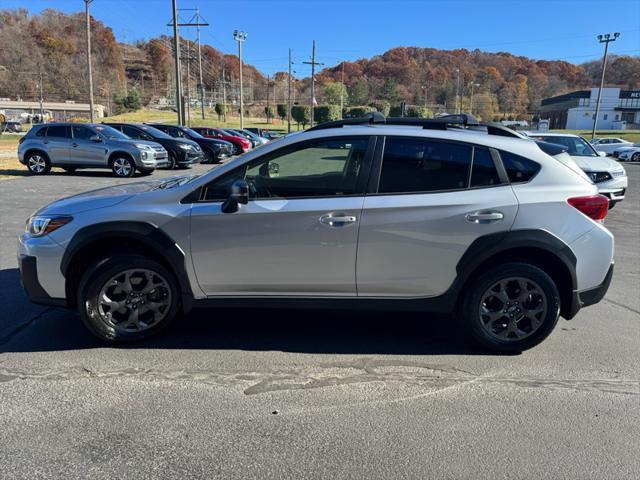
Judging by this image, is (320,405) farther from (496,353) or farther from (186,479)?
(496,353)

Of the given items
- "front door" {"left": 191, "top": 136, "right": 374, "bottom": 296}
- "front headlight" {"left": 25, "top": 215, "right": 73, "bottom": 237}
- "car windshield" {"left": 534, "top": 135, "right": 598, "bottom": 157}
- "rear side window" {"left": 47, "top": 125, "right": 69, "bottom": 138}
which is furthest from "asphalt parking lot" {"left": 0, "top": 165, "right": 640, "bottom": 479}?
"rear side window" {"left": 47, "top": 125, "right": 69, "bottom": 138}

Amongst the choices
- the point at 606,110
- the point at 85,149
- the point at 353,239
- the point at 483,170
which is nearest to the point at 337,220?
the point at 353,239

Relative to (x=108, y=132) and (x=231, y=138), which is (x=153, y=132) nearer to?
(x=108, y=132)

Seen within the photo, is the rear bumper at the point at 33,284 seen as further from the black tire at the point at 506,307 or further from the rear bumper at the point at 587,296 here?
the rear bumper at the point at 587,296

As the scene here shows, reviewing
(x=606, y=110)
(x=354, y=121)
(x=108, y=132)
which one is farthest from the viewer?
(x=606, y=110)

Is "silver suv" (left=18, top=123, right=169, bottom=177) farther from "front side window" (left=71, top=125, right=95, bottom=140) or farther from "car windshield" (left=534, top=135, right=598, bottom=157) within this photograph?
"car windshield" (left=534, top=135, right=598, bottom=157)

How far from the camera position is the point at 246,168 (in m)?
3.80

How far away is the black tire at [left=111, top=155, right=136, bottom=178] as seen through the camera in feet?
51.8

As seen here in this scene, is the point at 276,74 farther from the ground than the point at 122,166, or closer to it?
farther from the ground

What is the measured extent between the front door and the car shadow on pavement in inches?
19.7

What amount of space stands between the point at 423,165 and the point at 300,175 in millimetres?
961

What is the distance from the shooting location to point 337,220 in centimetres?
365

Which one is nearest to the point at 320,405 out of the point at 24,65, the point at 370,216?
the point at 370,216

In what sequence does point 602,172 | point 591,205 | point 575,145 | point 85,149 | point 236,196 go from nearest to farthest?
point 236,196
point 591,205
point 602,172
point 575,145
point 85,149
